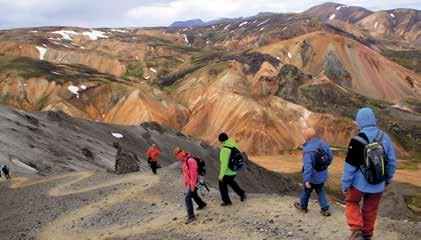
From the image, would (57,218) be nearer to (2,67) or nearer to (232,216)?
(232,216)

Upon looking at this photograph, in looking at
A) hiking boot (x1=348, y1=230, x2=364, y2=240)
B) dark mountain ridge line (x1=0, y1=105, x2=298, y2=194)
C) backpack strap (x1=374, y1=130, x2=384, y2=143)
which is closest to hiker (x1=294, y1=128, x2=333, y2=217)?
hiking boot (x1=348, y1=230, x2=364, y2=240)

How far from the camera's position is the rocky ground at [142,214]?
51.6 feet

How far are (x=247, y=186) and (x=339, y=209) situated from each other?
46570 millimetres

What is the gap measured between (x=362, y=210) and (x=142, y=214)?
10541 millimetres

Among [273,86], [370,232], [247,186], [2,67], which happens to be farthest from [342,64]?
[370,232]

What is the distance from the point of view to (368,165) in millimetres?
11742

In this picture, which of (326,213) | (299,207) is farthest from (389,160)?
(299,207)

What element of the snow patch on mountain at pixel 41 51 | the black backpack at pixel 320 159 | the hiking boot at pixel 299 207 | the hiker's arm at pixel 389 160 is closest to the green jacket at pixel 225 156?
the hiking boot at pixel 299 207

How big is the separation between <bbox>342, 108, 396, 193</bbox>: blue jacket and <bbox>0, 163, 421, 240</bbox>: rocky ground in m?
2.70

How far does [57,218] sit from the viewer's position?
23797mm

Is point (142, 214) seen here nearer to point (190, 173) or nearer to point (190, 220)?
point (190, 220)

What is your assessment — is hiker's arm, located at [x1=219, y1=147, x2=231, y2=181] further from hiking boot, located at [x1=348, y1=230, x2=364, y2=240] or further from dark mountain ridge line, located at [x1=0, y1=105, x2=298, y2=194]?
dark mountain ridge line, located at [x1=0, y1=105, x2=298, y2=194]

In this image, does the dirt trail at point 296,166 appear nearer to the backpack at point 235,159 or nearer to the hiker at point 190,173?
the backpack at point 235,159

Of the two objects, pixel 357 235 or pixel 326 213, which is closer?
pixel 357 235
